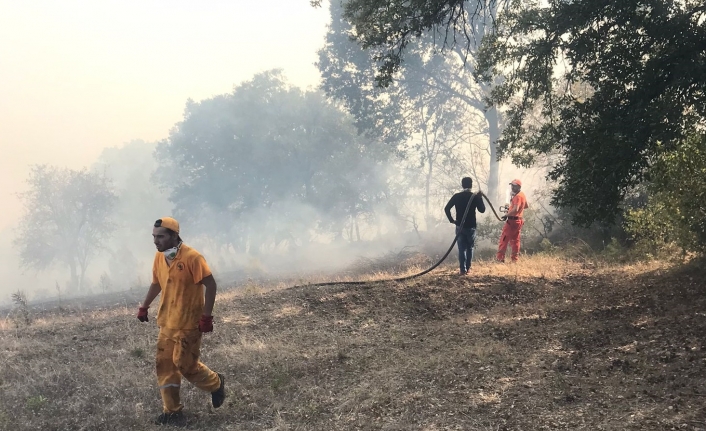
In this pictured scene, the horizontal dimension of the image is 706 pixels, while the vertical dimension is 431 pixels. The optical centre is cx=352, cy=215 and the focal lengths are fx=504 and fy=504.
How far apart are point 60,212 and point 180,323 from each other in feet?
147

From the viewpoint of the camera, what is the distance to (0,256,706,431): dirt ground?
412cm

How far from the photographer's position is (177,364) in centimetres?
439

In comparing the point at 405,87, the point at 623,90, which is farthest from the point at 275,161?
the point at 623,90

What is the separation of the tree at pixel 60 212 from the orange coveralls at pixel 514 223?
132 feet

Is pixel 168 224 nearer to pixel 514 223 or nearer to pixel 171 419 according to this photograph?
pixel 171 419

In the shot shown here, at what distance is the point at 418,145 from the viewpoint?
118 feet

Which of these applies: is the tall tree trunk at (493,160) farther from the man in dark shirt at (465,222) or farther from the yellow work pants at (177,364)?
the yellow work pants at (177,364)

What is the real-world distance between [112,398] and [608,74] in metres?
7.20

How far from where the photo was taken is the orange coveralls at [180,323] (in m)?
4.45

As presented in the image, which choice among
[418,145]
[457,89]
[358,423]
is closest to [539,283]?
[358,423]

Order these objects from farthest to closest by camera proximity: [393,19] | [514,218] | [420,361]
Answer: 1. [514,218]
2. [393,19]
3. [420,361]

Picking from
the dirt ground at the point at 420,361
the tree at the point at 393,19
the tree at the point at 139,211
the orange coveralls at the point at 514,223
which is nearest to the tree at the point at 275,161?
the tree at the point at 139,211

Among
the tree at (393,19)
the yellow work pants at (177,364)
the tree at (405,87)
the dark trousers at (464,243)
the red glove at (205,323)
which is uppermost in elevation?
the tree at (405,87)

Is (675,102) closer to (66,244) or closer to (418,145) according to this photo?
(418,145)
